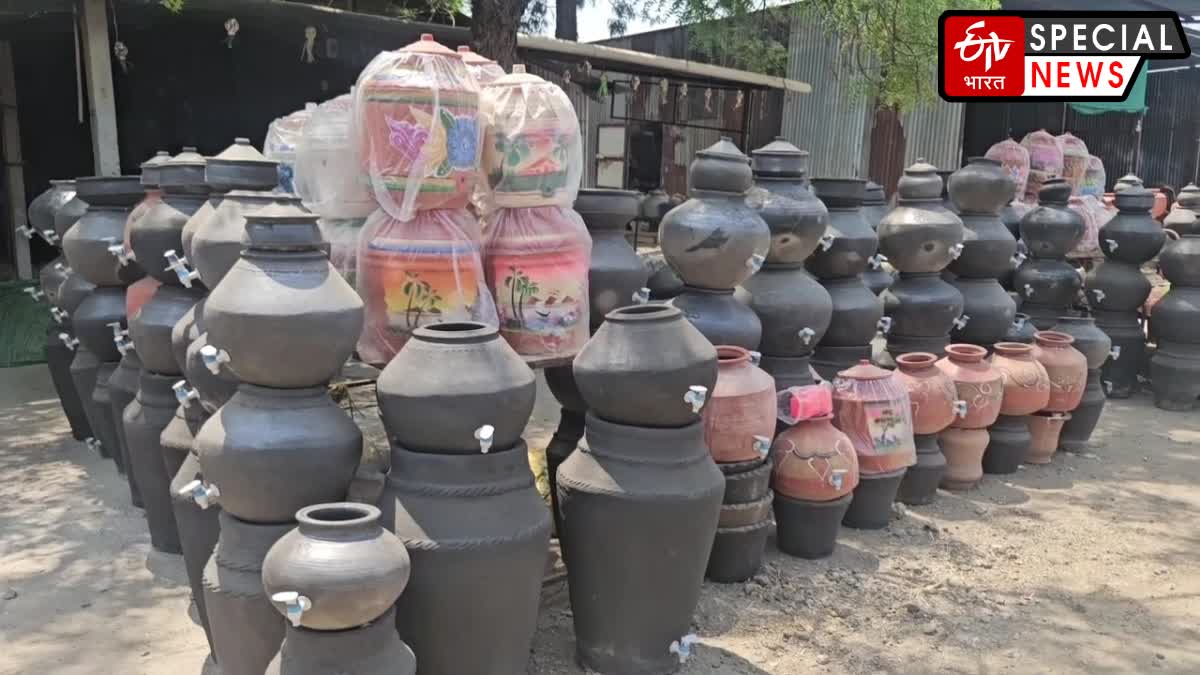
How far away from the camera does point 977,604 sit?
11.9ft

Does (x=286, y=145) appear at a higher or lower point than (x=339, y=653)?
higher

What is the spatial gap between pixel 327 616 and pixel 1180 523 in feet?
→ 13.9

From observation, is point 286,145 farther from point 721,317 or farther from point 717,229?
point 721,317

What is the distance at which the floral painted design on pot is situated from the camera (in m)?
4.11

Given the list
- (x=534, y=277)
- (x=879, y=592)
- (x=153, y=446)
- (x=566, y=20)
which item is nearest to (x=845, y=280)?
(x=879, y=592)

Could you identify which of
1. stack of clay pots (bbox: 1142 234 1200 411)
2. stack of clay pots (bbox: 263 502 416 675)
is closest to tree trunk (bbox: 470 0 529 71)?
stack of clay pots (bbox: 263 502 416 675)

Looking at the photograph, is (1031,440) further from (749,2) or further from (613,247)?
(749,2)

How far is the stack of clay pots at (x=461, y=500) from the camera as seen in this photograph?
244 centimetres

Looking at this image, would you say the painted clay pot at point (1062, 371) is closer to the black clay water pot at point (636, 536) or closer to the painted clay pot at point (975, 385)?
the painted clay pot at point (975, 385)

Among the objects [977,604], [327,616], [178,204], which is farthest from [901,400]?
[178,204]

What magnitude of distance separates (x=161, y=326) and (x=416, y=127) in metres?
1.37

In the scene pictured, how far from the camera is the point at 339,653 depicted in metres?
2.16

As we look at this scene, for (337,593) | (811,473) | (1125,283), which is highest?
(1125,283)

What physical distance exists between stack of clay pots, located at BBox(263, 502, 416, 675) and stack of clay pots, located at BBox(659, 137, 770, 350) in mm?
1953
